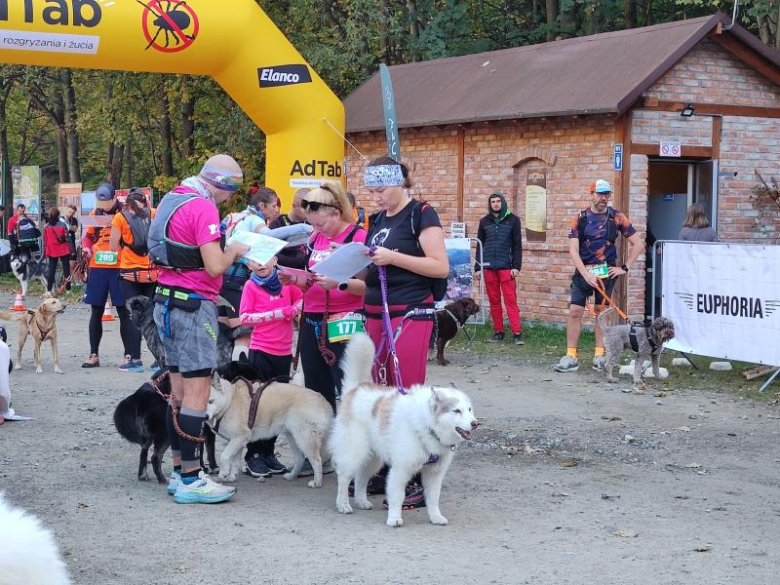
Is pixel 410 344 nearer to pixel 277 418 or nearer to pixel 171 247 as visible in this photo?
pixel 277 418

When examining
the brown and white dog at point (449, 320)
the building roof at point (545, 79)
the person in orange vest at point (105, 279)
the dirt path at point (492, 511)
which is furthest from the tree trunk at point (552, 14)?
the dirt path at point (492, 511)

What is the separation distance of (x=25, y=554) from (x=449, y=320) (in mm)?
9813

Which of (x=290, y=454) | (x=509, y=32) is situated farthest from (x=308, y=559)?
(x=509, y=32)

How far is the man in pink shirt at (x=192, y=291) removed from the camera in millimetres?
5832

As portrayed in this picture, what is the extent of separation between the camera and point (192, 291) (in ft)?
19.4

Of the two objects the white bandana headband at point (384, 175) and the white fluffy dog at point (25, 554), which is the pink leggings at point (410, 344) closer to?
the white bandana headband at point (384, 175)

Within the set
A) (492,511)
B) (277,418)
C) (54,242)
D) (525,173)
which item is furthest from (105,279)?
(54,242)

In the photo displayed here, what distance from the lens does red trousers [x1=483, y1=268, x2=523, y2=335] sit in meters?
14.2

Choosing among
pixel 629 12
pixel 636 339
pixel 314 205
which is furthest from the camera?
pixel 629 12

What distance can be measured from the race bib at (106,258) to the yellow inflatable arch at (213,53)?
3.29 m

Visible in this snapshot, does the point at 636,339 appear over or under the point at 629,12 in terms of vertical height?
under

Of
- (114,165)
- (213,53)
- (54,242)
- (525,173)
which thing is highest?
(213,53)

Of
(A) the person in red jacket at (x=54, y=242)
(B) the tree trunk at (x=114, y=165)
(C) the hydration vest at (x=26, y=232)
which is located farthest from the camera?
(B) the tree trunk at (x=114, y=165)

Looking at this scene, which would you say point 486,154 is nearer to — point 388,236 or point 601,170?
point 601,170
